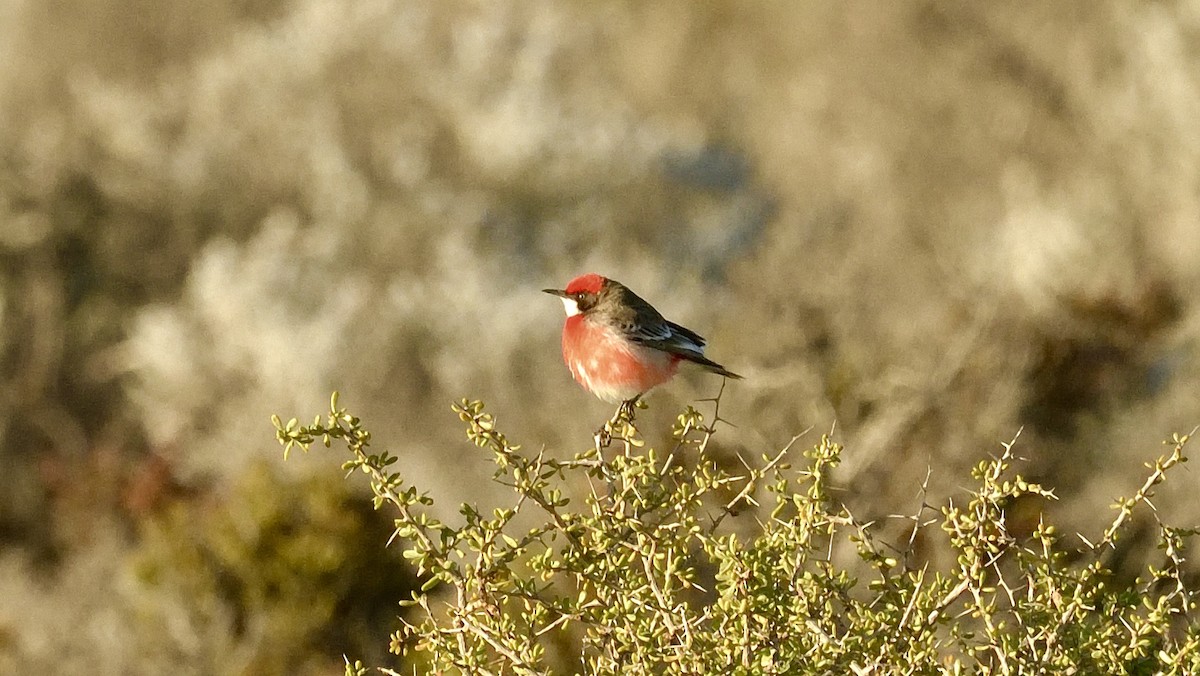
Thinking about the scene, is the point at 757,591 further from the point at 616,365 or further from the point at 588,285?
the point at 588,285

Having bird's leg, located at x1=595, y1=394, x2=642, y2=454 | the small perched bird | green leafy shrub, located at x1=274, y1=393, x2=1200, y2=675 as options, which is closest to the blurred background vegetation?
the small perched bird

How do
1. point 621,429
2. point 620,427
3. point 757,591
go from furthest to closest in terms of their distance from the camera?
1. point 620,427
2. point 621,429
3. point 757,591

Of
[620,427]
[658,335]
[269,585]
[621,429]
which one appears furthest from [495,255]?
[621,429]

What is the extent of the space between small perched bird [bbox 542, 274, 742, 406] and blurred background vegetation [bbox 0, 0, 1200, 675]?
194cm

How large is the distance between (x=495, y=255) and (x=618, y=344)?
8.93 meters

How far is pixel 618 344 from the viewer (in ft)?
15.5

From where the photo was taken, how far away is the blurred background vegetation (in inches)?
303

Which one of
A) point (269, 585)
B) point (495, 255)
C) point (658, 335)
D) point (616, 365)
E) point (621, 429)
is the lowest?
point (621, 429)

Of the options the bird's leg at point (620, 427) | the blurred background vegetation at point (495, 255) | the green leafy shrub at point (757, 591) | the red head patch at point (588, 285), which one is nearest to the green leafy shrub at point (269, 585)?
the blurred background vegetation at point (495, 255)

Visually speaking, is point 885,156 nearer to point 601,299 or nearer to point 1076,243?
point 1076,243

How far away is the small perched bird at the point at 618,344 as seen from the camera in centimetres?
469

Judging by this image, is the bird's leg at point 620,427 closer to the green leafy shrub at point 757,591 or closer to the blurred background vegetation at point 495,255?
the green leafy shrub at point 757,591

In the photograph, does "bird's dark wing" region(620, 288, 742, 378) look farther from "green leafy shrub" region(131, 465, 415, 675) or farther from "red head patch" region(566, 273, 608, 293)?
"green leafy shrub" region(131, 465, 415, 675)

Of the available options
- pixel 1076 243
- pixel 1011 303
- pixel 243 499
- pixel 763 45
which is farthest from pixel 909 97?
pixel 243 499
